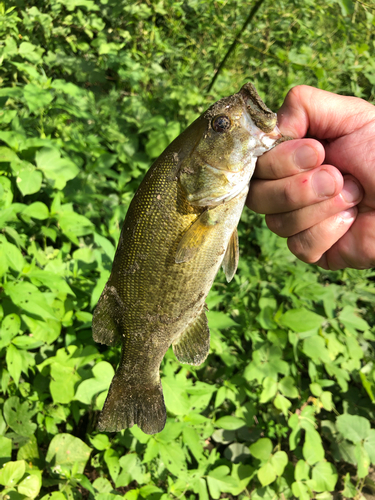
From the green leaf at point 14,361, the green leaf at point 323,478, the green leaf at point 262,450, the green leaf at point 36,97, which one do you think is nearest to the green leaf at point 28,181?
the green leaf at point 36,97

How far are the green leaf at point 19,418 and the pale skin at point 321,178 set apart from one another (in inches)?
73.4

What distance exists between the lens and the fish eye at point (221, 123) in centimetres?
147

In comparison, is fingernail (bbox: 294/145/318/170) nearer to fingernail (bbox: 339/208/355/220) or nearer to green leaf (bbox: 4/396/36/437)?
fingernail (bbox: 339/208/355/220)

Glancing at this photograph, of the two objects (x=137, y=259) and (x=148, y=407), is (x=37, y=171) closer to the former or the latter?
(x=137, y=259)

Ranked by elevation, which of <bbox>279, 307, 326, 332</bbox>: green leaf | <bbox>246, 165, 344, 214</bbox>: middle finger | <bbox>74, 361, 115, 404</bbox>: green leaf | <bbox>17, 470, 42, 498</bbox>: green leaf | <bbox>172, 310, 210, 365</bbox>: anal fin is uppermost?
<bbox>246, 165, 344, 214</bbox>: middle finger

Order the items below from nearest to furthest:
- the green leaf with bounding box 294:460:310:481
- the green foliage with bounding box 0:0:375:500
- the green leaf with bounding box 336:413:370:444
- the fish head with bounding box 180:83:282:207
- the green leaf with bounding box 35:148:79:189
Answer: the fish head with bounding box 180:83:282:207
the green foliage with bounding box 0:0:375:500
the green leaf with bounding box 35:148:79:189
the green leaf with bounding box 294:460:310:481
the green leaf with bounding box 336:413:370:444

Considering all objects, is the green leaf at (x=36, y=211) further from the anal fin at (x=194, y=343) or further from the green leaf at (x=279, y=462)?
the green leaf at (x=279, y=462)

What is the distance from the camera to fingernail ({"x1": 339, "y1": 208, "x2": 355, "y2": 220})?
1.88 metres

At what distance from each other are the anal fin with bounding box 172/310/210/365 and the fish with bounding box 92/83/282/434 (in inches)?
4.1

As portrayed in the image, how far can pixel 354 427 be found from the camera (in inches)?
116

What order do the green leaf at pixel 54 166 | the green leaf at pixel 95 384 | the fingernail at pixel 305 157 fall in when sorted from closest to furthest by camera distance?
the fingernail at pixel 305 157, the green leaf at pixel 95 384, the green leaf at pixel 54 166

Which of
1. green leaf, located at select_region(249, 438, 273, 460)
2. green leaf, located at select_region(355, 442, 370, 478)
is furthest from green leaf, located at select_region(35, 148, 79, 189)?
green leaf, located at select_region(355, 442, 370, 478)

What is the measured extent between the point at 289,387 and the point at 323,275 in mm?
1502

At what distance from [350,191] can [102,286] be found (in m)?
1.52
